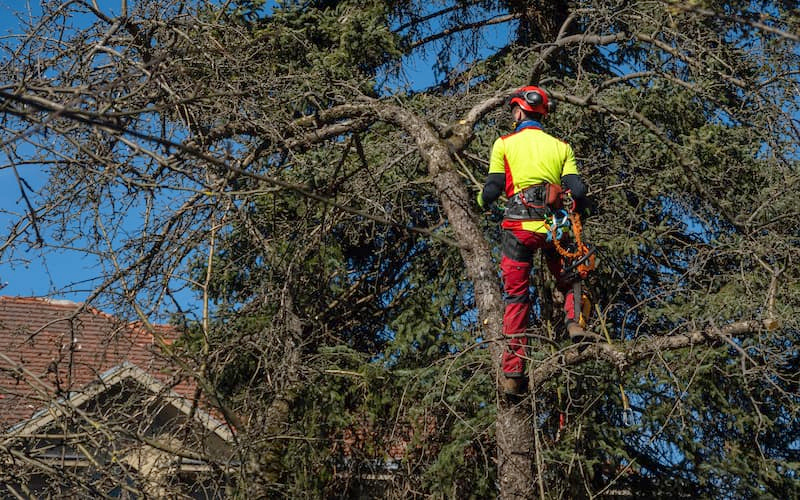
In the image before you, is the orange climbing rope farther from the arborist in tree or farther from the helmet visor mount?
the helmet visor mount

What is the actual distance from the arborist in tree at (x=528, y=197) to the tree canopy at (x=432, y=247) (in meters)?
0.16

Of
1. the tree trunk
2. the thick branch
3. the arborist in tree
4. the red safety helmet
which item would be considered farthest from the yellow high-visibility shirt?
the thick branch

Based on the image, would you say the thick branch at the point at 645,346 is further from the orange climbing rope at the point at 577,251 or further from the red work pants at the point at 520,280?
the orange climbing rope at the point at 577,251

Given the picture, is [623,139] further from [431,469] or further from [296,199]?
[431,469]

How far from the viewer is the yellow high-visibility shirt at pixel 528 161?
20.4 feet

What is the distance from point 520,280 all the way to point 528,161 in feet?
2.73

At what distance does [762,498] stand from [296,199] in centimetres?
529

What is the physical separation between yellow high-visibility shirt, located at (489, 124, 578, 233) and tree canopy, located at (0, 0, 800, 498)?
331mm

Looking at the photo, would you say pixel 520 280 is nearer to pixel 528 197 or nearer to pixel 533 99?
pixel 528 197

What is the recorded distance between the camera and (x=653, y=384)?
826 centimetres

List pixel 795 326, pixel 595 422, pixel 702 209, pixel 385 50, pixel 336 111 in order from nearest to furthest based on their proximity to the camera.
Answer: pixel 795 326
pixel 336 111
pixel 595 422
pixel 702 209
pixel 385 50

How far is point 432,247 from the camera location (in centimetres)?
946

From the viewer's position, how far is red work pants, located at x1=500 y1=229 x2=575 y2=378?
5.88 metres

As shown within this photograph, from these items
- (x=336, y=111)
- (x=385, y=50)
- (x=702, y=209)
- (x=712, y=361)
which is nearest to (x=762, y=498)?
(x=712, y=361)
